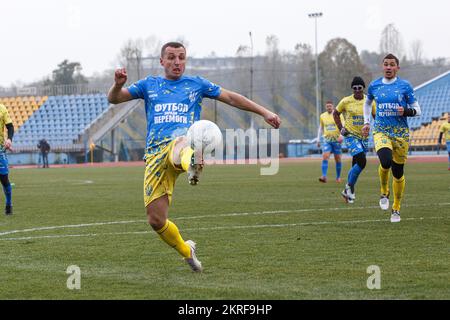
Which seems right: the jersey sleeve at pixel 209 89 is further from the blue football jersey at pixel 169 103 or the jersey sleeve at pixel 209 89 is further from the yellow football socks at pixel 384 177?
the yellow football socks at pixel 384 177

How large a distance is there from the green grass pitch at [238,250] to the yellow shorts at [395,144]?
104cm

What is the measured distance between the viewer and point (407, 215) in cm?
1416

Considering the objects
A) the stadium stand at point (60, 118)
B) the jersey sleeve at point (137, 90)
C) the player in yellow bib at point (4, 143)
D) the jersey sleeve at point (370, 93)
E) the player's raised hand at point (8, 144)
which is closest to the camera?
the jersey sleeve at point (137, 90)

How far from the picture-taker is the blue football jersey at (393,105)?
44.7ft

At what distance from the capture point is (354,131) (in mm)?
18219

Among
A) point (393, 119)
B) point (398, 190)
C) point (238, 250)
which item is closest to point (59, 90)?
point (393, 119)

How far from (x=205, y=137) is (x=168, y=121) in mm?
886

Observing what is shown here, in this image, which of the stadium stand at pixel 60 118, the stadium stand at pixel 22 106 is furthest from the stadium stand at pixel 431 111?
the stadium stand at pixel 22 106

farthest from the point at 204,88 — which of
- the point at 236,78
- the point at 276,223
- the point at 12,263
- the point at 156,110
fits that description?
the point at 236,78

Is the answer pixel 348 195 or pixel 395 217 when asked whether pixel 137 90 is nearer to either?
pixel 395 217

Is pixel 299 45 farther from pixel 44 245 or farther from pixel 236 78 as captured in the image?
pixel 44 245

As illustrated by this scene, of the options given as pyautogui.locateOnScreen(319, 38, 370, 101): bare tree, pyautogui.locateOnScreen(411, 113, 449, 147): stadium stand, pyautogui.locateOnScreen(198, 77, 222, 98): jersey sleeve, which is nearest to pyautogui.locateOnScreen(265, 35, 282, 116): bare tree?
pyautogui.locateOnScreen(319, 38, 370, 101): bare tree

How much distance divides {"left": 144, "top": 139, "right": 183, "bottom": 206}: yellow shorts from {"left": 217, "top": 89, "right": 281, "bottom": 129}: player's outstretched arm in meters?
0.84
